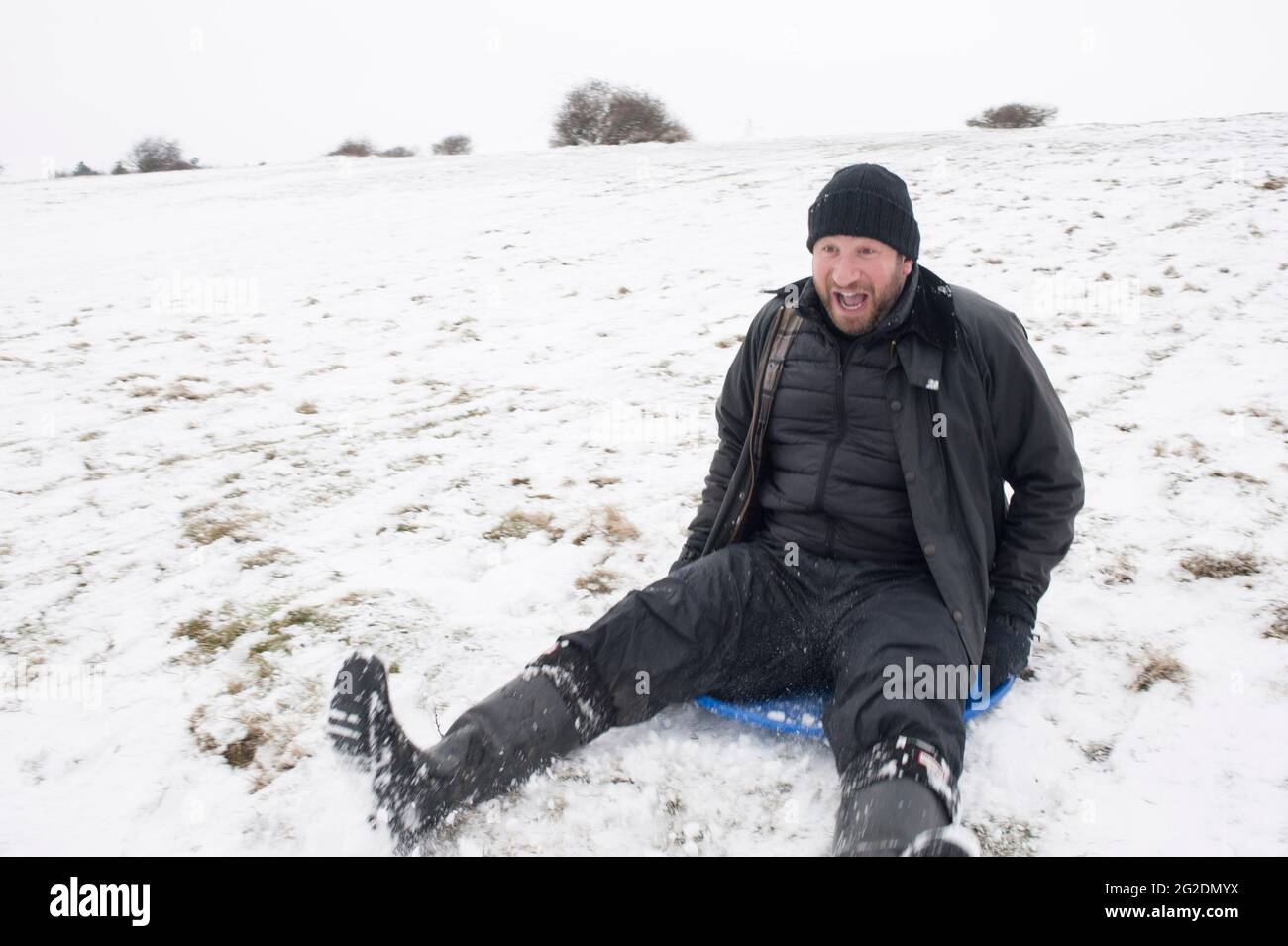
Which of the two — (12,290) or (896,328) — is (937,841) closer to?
(896,328)

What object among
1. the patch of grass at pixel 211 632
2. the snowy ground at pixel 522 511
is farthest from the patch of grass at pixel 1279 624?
the patch of grass at pixel 211 632

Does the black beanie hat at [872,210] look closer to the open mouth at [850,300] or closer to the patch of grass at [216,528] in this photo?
the open mouth at [850,300]

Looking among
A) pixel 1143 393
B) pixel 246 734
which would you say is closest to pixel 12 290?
pixel 246 734

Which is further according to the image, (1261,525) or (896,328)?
(1261,525)

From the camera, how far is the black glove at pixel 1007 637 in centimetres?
230

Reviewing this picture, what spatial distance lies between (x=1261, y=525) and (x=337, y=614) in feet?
A: 11.9

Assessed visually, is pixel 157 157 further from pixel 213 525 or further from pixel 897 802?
pixel 897 802

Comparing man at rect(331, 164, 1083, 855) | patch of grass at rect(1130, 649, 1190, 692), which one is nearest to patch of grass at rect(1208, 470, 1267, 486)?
patch of grass at rect(1130, 649, 1190, 692)

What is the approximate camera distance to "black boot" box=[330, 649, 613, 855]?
1.85 metres

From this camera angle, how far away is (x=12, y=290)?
278 inches

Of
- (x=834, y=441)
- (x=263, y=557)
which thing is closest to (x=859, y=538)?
(x=834, y=441)

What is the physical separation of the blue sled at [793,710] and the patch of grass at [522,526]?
1.33m

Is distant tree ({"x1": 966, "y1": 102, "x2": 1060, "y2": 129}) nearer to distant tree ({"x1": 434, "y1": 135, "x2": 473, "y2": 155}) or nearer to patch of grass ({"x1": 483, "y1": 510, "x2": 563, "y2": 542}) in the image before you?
distant tree ({"x1": 434, "y1": 135, "x2": 473, "y2": 155})

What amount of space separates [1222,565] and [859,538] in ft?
5.25
